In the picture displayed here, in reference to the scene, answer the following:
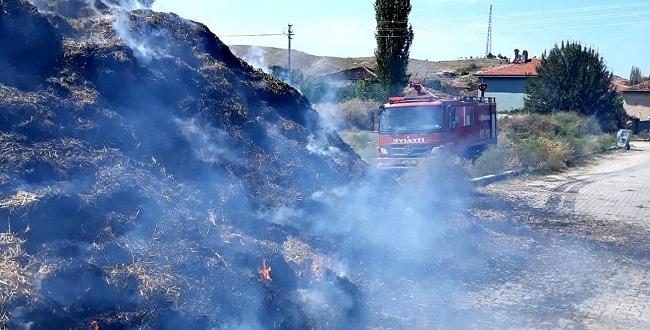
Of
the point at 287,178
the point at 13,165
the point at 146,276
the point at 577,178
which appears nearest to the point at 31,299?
the point at 146,276

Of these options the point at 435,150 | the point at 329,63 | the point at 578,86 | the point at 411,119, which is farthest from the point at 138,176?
the point at 329,63

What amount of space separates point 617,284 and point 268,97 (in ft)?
17.0

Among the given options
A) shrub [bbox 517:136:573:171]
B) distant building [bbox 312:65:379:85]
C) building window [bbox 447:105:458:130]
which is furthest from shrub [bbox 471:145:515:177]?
distant building [bbox 312:65:379:85]

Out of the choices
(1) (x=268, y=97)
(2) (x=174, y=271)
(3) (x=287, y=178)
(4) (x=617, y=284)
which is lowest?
(4) (x=617, y=284)

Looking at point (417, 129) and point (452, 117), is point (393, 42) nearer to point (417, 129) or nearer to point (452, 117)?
point (452, 117)

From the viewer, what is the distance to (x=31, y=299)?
4020 mm

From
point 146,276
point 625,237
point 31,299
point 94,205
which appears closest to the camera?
point 31,299

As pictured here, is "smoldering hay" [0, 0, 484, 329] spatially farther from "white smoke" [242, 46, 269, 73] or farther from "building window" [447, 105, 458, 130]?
"building window" [447, 105, 458, 130]

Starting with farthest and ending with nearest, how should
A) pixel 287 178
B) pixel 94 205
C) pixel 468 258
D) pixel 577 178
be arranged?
pixel 577 178 → pixel 468 258 → pixel 287 178 → pixel 94 205

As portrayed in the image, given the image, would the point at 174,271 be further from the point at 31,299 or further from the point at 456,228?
the point at 456,228

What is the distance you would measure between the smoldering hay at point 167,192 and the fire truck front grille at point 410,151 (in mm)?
5818

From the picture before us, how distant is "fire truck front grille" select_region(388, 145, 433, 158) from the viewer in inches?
569

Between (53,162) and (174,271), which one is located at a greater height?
(53,162)

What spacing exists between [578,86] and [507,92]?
11.8 m
